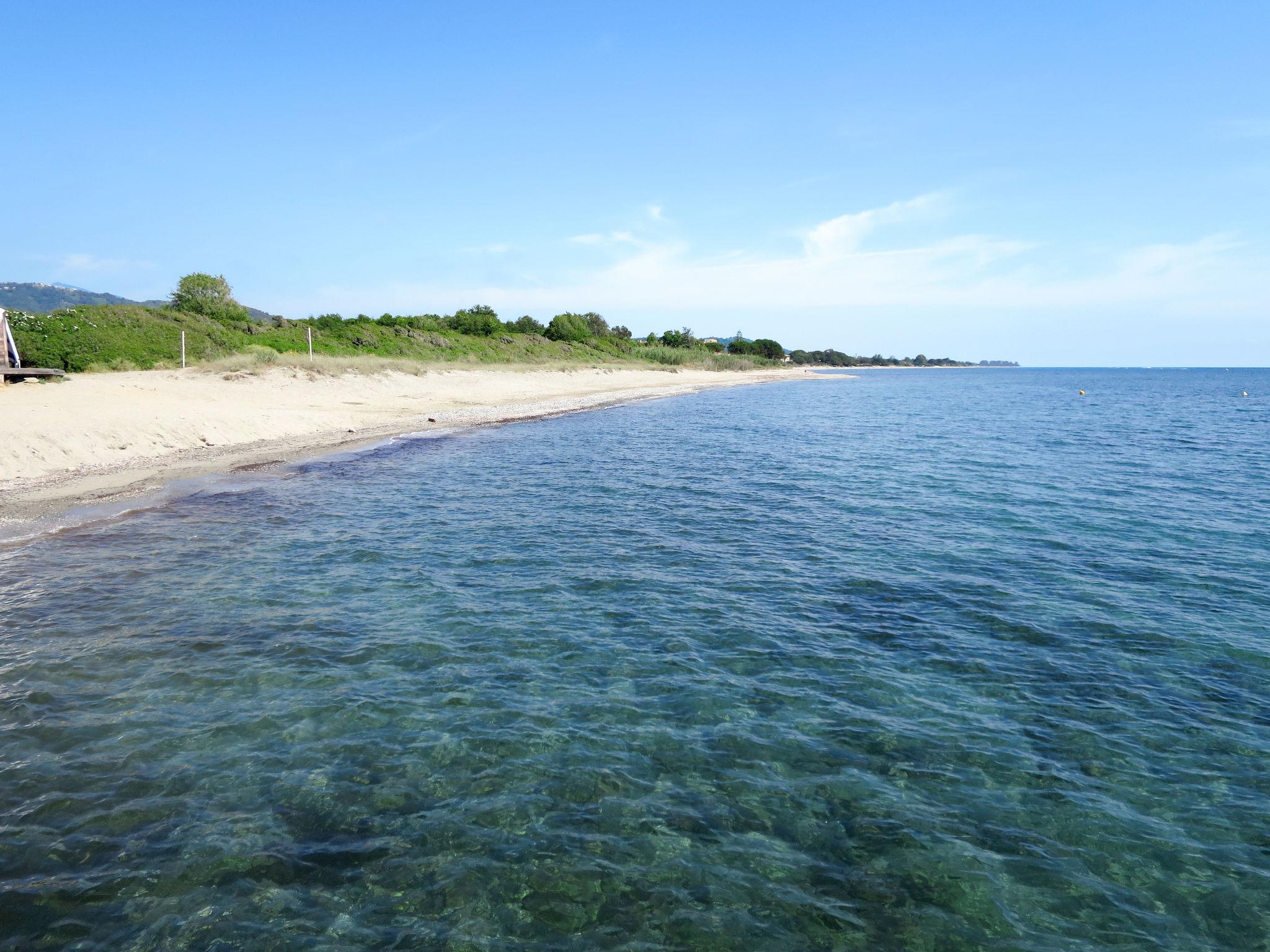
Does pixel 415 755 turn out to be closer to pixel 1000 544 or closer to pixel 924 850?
pixel 924 850

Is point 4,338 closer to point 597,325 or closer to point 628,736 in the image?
point 628,736

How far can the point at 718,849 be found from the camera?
610cm

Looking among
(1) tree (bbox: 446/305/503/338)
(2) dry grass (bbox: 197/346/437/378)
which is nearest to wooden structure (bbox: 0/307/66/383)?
(2) dry grass (bbox: 197/346/437/378)

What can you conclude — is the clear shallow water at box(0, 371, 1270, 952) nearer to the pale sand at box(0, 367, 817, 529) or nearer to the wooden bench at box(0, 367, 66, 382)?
the pale sand at box(0, 367, 817, 529)

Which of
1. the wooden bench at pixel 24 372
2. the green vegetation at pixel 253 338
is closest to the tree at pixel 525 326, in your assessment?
the green vegetation at pixel 253 338

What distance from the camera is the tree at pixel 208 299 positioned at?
188 ft

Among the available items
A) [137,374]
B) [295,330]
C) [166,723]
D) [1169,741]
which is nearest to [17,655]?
[166,723]

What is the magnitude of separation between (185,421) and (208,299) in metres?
42.3

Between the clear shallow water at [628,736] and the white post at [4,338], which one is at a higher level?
the white post at [4,338]

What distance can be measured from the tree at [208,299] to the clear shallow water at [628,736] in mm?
48467

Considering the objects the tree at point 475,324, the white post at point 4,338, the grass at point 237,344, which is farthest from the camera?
the tree at point 475,324

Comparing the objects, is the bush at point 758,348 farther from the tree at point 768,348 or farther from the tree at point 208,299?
the tree at point 208,299

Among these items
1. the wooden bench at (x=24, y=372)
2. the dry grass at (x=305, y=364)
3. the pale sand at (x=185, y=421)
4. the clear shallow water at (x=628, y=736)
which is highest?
the dry grass at (x=305, y=364)

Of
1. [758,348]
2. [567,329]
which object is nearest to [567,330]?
[567,329]
